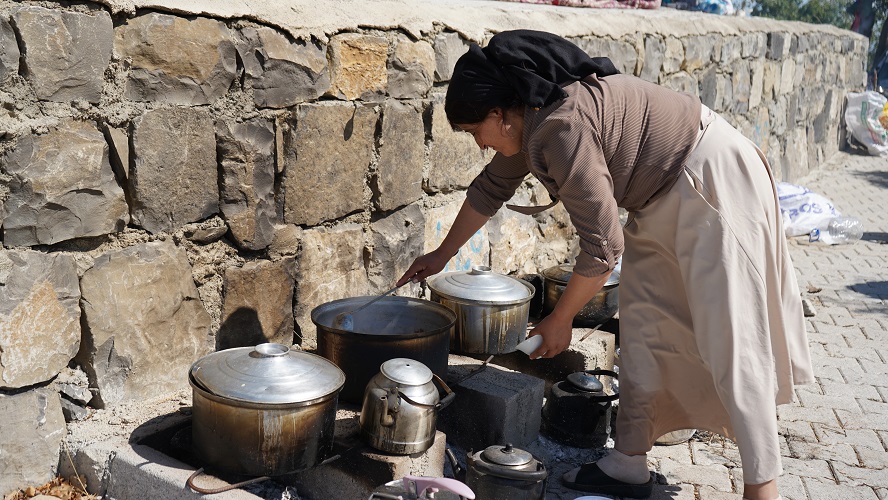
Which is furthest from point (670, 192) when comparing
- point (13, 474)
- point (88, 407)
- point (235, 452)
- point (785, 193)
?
point (785, 193)

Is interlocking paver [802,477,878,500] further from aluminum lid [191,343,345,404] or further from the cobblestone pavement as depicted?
aluminum lid [191,343,345,404]

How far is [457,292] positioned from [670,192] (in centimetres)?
97

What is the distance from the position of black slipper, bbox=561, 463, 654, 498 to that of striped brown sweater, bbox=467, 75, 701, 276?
32.8 inches

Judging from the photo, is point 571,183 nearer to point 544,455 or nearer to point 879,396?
point 544,455

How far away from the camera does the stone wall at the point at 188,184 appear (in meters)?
2.51

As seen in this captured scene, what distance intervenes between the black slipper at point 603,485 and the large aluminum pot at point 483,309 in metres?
0.63

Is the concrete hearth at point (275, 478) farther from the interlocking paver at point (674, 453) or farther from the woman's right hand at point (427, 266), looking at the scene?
the interlocking paver at point (674, 453)

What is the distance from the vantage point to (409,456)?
8.88 feet

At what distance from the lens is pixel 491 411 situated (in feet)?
10.3

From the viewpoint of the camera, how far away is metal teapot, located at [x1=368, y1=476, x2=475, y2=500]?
242 cm

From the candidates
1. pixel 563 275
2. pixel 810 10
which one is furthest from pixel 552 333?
pixel 810 10

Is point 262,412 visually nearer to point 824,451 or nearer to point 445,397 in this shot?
point 445,397

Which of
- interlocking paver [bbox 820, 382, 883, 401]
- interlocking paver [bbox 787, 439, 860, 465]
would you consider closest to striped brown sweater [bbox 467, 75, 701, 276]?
interlocking paver [bbox 787, 439, 860, 465]

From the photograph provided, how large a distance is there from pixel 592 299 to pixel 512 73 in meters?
1.65
